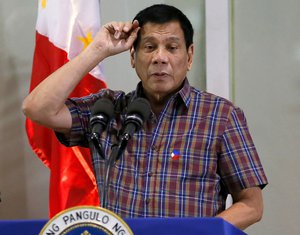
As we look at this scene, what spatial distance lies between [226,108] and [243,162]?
6.6 inches

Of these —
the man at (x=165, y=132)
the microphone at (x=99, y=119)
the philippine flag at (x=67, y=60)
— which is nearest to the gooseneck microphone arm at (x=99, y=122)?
the microphone at (x=99, y=119)

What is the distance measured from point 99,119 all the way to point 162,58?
0.36m

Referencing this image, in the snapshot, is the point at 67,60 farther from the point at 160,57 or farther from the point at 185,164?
the point at 185,164

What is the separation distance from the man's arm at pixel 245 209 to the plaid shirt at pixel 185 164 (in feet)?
0.07

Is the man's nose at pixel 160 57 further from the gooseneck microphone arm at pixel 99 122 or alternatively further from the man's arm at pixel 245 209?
the man's arm at pixel 245 209

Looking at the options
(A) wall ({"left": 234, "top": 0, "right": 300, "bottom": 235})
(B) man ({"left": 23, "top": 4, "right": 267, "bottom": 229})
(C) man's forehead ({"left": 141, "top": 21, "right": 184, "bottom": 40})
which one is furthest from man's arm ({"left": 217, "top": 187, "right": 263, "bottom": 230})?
(A) wall ({"left": 234, "top": 0, "right": 300, "bottom": 235})

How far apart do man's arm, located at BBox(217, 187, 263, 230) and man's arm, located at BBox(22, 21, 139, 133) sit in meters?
0.53

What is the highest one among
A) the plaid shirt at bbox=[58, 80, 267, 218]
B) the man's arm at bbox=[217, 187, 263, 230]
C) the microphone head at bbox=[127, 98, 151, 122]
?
the microphone head at bbox=[127, 98, 151, 122]

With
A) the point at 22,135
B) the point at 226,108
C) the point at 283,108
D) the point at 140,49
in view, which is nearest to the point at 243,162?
the point at 226,108

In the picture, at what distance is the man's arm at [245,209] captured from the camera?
50.9 inches

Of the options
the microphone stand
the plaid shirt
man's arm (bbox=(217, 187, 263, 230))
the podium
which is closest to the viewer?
the podium

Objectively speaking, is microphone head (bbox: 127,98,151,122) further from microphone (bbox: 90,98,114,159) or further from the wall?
the wall

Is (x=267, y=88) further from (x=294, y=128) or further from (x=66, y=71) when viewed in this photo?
(x=66, y=71)

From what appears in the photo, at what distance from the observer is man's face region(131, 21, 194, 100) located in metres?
1.48
